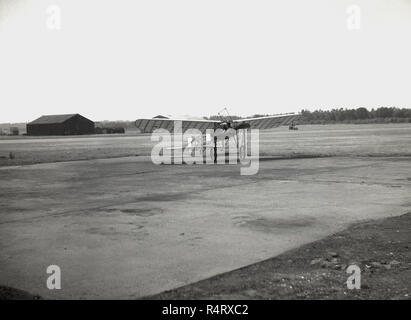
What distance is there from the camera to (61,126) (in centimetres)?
9662

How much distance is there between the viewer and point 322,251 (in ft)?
21.1

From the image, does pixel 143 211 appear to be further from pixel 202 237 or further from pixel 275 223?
pixel 275 223

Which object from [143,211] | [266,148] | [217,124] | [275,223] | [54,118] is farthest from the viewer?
[54,118]

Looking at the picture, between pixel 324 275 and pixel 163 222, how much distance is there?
419cm

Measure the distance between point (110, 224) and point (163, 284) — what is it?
3.83 m

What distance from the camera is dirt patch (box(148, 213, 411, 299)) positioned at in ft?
15.7

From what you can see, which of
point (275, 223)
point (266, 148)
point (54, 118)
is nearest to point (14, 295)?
point (275, 223)

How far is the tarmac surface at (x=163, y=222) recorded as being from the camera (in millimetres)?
5629

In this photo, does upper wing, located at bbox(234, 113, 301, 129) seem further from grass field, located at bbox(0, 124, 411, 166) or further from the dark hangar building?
the dark hangar building

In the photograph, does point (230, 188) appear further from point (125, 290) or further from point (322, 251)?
point (125, 290)

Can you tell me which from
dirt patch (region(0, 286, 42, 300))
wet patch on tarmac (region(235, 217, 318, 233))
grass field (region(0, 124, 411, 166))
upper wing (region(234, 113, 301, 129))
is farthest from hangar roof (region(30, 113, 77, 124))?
dirt patch (region(0, 286, 42, 300))

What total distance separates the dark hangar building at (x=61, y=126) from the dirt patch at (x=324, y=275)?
96407 millimetres

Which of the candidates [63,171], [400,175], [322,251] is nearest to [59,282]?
[322,251]
